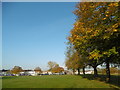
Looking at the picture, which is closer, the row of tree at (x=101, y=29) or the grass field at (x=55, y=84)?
the row of tree at (x=101, y=29)

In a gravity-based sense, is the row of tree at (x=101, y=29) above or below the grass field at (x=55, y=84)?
above

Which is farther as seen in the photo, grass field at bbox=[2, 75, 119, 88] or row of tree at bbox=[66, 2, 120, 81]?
grass field at bbox=[2, 75, 119, 88]

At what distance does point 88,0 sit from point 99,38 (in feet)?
16.7

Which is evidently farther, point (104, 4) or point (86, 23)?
point (86, 23)

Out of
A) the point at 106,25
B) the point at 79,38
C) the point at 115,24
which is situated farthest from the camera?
the point at 79,38

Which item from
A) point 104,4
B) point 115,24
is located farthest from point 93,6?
point 115,24

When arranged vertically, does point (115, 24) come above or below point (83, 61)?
above

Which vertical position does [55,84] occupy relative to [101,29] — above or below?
below

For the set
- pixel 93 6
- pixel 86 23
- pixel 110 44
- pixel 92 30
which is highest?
pixel 93 6

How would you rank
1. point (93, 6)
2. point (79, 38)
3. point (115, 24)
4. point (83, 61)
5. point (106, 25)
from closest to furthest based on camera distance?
point (115, 24)
point (106, 25)
point (93, 6)
point (79, 38)
point (83, 61)

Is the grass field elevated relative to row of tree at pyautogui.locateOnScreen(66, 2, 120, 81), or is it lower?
lower

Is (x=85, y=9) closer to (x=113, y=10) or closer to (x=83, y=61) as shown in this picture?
(x=113, y=10)

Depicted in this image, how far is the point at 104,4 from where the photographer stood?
13875 millimetres

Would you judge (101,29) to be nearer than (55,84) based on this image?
Yes
